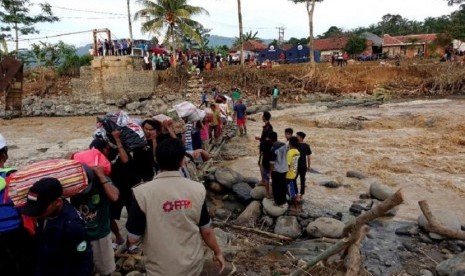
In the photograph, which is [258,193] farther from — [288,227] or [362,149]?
[362,149]

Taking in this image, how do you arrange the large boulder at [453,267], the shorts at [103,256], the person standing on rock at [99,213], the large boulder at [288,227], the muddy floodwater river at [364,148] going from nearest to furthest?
the person standing on rock at [99,213]
the shorts at [103,256]
the large boulder at [453,267]
the large boulder at [288,227]
the muddy floodwater river at [364,148]

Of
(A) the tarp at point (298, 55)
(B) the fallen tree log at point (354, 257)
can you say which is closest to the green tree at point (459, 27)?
(A) the tarp at point (298, 55)

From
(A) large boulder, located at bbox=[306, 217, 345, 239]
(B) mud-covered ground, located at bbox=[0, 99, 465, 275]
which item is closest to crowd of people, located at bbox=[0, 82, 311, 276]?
(B) mud-covered ground, located at bbox=[0, 99, 465, 275]

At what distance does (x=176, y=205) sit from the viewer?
7.96 feet

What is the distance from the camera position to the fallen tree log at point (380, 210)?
323 centimetres

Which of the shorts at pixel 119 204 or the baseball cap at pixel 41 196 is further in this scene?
the shorts at pixel 119 204

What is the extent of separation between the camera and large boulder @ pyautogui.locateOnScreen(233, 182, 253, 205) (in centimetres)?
747

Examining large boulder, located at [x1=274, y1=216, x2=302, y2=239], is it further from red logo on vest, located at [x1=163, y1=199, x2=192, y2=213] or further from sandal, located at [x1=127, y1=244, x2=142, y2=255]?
red logo on vest, located at [x1=163, y1=199, x2=192, y2=213]

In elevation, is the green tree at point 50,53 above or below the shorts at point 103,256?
above

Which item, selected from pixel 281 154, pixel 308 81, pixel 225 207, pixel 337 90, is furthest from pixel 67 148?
pixel 337 90

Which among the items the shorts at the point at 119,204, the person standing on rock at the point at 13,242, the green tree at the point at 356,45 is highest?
the green tree at the point at 356,45

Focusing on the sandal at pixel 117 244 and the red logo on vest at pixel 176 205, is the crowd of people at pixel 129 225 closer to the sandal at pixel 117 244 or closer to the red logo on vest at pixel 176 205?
the red logo on vest at pixel 176 205

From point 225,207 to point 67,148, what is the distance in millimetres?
9129

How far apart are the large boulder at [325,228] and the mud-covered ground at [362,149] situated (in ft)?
3.15
